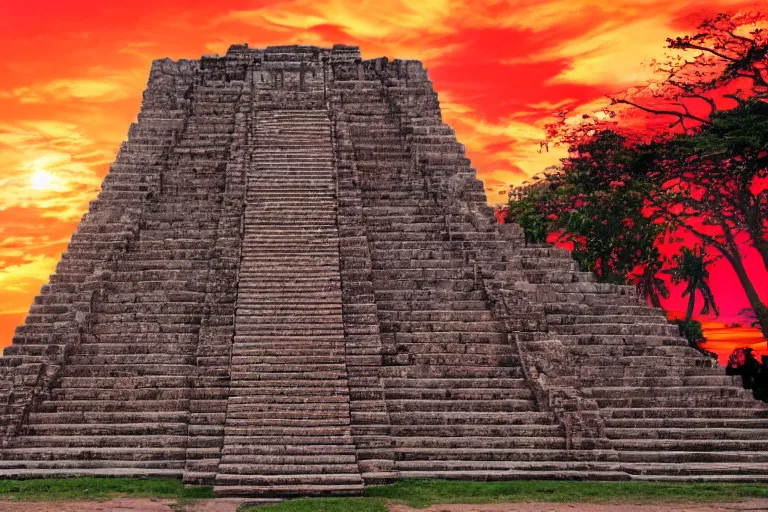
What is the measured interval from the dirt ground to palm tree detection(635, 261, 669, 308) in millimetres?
23020

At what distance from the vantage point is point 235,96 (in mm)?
24000

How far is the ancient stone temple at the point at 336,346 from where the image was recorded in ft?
45.5

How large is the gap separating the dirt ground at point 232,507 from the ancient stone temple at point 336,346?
715mm

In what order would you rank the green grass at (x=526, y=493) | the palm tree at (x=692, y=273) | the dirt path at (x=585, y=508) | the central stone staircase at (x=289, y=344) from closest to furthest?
the dirt path at (x=585, y=508)
the green grass at (x=526, y=493)
the central stone staircase at (x=289, y=344)
the palm tree at (x=692, y=273)

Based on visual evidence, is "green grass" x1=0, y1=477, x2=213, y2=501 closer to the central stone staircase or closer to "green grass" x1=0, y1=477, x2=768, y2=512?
"green grass" x1=0, y1=477, x2=768, y2=512

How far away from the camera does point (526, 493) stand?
1291 cm

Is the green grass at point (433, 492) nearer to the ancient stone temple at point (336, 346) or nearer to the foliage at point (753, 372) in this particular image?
the ancient stone temple at point (336, 346)

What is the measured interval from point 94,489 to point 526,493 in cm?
604

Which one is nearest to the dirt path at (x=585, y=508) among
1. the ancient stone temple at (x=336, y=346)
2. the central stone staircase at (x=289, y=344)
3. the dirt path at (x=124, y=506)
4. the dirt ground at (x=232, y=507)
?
the dirt ground at (x=232, y=507)

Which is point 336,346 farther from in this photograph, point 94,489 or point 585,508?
point 585,508

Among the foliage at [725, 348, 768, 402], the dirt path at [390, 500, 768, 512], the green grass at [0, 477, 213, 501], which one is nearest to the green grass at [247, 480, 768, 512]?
the dirt path at [390, 500, 768, 512]

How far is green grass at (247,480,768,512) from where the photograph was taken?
1230cm

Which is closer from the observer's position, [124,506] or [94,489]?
[124,506]

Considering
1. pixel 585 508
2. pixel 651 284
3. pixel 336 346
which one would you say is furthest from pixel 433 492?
pixel 651 284
